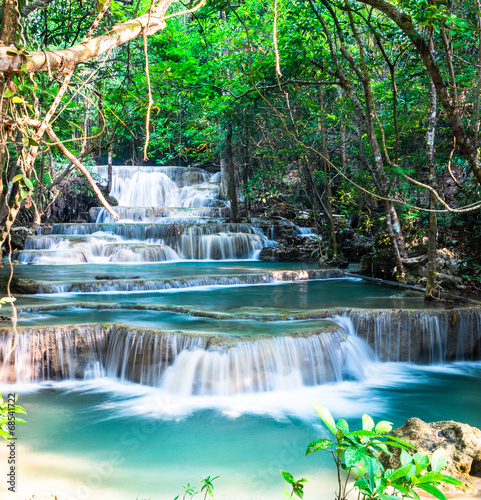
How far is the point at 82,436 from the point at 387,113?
429 inches

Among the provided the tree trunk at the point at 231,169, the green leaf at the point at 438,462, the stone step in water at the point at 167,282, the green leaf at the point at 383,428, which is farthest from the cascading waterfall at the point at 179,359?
the tree trunk at the point at 231,169

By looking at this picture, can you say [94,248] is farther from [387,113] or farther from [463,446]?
[463,446]

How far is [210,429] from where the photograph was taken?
15.9 ft

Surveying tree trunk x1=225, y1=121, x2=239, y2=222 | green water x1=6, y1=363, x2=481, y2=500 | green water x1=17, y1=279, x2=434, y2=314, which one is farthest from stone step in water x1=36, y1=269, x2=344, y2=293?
tree trunk x1=225, y1=121, x2=239, y2=222

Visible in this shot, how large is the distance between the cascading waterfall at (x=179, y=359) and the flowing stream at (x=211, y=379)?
15 millimetres

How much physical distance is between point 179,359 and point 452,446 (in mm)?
3128

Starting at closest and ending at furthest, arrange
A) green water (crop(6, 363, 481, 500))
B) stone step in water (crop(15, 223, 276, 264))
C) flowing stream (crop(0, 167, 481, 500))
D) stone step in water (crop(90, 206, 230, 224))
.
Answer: green water (crop(6, 363, 481, 500)), flowing stream (crop(0, 167, 481, 500)), stone step in water (crop(15, 223, 276, 264)), stone step in water (crop(90, 206, 230, 224))

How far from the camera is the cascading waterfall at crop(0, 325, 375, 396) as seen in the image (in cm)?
563

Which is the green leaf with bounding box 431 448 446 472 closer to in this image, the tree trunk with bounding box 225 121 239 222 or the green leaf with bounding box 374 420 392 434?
the green leaf with bounding box 374 420 392 434

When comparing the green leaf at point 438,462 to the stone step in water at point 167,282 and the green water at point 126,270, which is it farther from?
the green water at point 126,270

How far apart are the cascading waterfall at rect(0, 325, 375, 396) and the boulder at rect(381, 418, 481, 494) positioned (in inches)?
78.9

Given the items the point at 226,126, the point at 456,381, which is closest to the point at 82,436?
the point at 456,381

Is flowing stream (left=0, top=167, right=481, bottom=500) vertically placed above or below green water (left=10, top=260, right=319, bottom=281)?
below

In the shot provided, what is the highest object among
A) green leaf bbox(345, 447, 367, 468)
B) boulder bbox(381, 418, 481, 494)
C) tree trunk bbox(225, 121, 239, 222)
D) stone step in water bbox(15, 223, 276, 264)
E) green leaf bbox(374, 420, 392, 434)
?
tree trunk bbox(225, 121, 239, 222)
